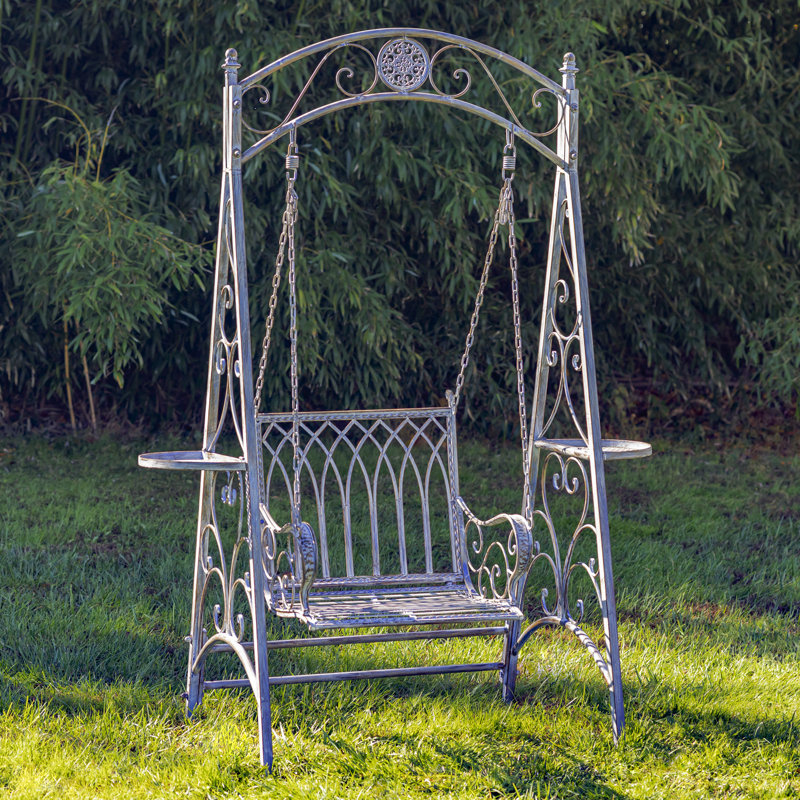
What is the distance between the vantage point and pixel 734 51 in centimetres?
637

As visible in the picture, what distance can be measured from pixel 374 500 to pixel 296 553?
660mm

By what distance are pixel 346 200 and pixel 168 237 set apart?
3.17 ft

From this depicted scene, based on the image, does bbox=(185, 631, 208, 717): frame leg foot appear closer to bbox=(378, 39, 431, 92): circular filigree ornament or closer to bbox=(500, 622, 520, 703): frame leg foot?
bbox=(500, 622, 520, 703): frame leg foot

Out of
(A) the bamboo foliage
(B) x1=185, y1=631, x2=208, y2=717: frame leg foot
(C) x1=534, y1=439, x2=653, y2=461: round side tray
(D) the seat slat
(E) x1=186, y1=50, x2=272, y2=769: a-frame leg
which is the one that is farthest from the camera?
(A) the bamboo foliage

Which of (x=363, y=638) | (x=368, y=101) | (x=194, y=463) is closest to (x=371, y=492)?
(x=363, y=638)

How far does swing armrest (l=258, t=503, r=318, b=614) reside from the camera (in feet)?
8.31

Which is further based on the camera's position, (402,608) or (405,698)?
(405,698)

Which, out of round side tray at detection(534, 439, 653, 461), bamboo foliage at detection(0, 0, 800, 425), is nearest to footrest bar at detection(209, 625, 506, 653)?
round side tray at detection(534, 439, 653, 461)

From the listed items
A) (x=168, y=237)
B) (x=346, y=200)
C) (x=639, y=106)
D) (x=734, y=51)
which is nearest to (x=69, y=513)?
(x=168, y=237)

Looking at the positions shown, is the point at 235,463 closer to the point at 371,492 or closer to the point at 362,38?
the point at 371,492

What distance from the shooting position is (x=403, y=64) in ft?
9.07

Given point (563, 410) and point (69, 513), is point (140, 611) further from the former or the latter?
point (563, 410)

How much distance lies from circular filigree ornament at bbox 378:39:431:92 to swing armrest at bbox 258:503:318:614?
1154mm

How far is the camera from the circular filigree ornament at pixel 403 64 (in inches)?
108
